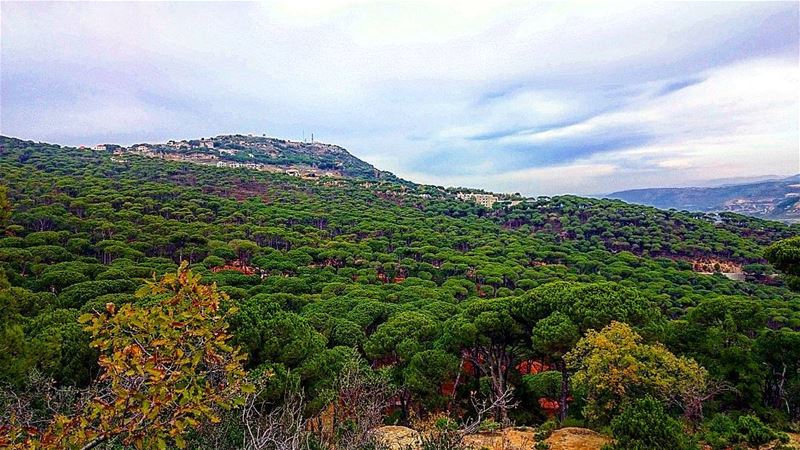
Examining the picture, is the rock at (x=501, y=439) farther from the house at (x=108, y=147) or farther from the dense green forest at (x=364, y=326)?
the house at (x=108, y=147)

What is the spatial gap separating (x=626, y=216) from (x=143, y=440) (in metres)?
58.3

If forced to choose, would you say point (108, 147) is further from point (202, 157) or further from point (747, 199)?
point (747, 199)

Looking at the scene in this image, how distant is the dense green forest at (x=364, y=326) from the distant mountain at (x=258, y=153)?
51.9m

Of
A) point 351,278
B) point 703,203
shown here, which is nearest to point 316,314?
point 351,278

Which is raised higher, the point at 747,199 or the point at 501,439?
the point at 747,199

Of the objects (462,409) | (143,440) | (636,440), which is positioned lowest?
(462,409)

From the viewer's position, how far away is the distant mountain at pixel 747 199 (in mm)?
102488

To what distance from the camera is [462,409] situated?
1297cm

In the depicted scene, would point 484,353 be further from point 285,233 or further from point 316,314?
point 285,233

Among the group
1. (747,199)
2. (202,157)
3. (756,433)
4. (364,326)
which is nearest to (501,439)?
(756,433)

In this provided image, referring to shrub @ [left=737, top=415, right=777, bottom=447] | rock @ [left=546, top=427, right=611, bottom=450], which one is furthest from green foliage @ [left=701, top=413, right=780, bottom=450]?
rock @ [left=546, top=427, right=611, bottom=450]

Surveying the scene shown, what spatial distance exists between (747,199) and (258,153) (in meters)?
154

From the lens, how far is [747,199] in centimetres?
13788

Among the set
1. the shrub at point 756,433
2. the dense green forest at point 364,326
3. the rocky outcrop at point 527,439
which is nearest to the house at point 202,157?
the dense green forest at point 364,326
